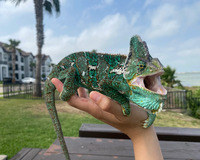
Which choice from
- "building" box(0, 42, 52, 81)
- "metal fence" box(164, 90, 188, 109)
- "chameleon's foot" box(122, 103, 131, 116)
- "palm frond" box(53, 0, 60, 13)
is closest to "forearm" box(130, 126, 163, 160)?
"chameleon's foot" box(122, 103, 131, 116)

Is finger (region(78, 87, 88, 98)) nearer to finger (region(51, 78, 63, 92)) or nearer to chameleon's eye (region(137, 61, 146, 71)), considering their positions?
finger (region(51, 78, 63, 92))

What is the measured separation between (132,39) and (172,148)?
1638 mm

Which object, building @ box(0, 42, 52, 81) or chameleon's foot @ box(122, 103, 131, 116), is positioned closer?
chameleon's foot @ box(122, 103, 131, 116)

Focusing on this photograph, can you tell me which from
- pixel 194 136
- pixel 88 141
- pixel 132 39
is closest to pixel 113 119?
pixel 132 39

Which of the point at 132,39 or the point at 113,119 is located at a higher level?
the point at 132,39

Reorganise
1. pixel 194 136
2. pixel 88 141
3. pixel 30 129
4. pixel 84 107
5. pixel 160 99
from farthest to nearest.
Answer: pixel 30 129, pixel 194 136, pixel 88 141, pixel 84 107, pixel 160 99

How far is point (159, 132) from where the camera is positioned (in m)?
2.58

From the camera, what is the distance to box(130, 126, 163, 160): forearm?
136 cm

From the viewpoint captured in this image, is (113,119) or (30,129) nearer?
(113,119)

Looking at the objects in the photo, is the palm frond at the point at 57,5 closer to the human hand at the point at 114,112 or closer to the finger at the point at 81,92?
the finger at the point at 81,92

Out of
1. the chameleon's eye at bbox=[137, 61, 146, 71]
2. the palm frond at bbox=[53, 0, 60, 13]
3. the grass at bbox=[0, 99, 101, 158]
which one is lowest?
the grass at bbox=[0, 99, 101, 158]

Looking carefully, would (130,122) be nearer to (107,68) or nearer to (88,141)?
(107,68)

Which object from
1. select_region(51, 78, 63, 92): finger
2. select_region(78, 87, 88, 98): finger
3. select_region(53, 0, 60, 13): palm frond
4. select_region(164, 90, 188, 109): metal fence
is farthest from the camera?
select_region(53, 0, 60, 13): palm frond

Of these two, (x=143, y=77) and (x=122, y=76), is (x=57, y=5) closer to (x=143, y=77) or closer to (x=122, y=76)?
(x=122, y=76)
